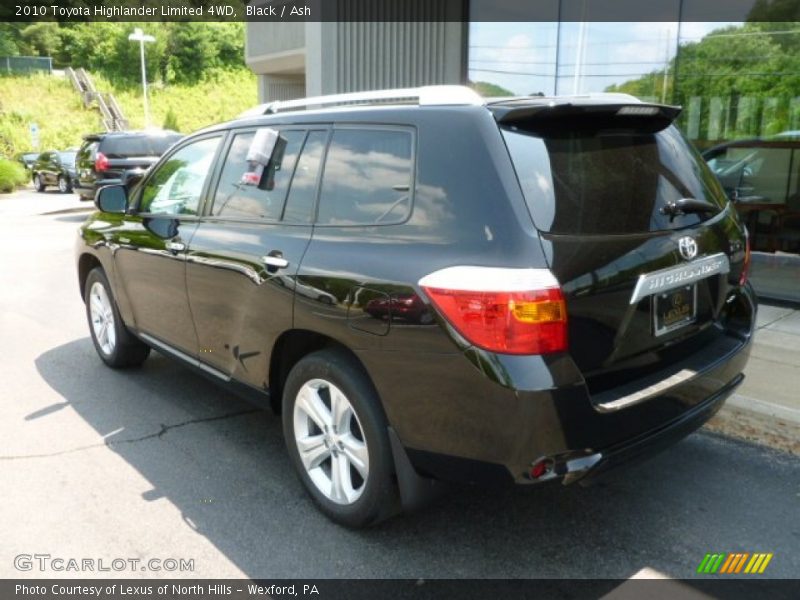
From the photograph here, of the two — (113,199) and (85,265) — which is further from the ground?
(113,199)

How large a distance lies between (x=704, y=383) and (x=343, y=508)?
164 cm

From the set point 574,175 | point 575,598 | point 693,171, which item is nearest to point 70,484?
point 575,598

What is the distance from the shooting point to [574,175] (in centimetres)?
280

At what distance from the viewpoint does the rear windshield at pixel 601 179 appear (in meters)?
2.68

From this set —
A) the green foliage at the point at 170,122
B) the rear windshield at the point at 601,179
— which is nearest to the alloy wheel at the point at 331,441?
the rear windshield at the point at 601,179

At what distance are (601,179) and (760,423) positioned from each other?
228 cm

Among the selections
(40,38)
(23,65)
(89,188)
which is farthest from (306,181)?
(40,38)

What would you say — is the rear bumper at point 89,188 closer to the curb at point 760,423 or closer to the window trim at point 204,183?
the window trim at point 204,183

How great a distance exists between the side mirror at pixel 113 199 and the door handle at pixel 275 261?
2061 mm

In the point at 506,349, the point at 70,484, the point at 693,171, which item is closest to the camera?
the point at 506,349

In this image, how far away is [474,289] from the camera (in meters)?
2.54

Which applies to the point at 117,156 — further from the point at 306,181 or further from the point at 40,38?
the point at 40,38

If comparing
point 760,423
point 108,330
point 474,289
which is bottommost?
point 760,423

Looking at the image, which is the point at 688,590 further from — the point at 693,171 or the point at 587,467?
the point at 693,171
